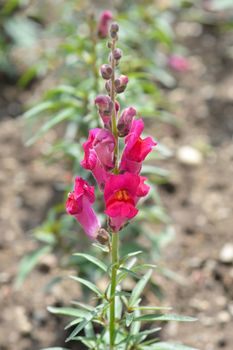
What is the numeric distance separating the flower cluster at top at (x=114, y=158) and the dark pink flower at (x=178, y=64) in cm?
370

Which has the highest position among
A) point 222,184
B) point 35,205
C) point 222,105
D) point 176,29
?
point 176,29

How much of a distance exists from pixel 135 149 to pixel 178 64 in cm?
387

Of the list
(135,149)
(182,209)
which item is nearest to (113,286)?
(135,149)

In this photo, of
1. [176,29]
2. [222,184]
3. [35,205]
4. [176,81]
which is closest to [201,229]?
[222,184]

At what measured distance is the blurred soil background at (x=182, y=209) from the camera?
151 inches

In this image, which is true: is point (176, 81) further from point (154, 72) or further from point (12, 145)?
point (12, 145)

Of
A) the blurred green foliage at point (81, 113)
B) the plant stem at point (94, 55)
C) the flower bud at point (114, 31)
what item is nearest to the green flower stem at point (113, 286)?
the flower bud at point (114, 31)

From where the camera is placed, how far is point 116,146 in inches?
94.3

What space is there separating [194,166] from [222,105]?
858mm

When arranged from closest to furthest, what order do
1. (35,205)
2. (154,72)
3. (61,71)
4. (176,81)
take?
(61,71)
(35,205)
(154,72)
(176,81)

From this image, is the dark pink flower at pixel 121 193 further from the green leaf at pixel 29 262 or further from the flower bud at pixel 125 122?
the green leaf at pixel 29 262

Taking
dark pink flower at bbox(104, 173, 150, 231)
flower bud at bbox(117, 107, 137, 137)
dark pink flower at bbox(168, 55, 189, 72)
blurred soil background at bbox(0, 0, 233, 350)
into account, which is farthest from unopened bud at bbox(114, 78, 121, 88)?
dark pink flower at bbox(168, 55, 189, 72)

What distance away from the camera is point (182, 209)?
4.71m

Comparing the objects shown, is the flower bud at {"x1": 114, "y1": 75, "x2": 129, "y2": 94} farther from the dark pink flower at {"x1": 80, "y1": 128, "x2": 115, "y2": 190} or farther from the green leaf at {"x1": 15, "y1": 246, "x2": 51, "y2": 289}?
the green leaf at {"x1": 15, "y1": 246, "x2": 51, "y2": 289}
